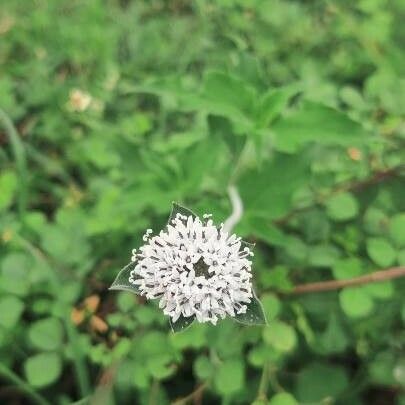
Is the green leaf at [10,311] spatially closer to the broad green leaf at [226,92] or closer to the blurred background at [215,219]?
the blurred background at [215,219]

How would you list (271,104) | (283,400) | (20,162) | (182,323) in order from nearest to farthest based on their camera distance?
(182,323), (283,400), (271,104), (20,162)

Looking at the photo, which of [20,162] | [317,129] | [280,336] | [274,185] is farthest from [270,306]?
[20,162]

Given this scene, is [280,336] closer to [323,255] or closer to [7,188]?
[323,255]

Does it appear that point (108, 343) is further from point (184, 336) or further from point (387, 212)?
point (387, 212)

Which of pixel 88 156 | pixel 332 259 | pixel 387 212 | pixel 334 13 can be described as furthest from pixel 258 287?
pixel 334 13

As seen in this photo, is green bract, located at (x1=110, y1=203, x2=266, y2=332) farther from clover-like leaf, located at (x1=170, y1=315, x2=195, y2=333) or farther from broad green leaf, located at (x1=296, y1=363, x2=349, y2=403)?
broad green leaf, located at (x1=296, y1=363, x2=349, y2=403)

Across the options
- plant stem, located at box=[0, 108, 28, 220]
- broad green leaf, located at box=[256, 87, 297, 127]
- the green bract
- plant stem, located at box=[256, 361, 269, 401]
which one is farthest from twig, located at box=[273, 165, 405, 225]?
plant stem, located at box=[0, 108, 28, 220]

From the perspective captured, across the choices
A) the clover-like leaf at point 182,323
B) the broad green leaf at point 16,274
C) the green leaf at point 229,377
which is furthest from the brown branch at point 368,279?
the broad green leaf at point 16,274
